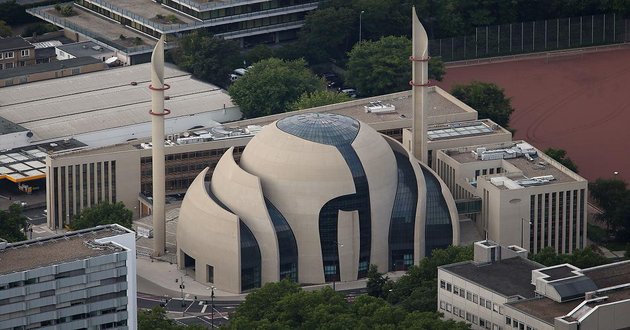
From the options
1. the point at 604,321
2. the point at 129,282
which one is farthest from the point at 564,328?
the point at 129,282

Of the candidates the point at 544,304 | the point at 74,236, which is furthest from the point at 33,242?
the point at 544,304

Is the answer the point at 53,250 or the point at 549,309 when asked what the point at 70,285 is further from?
the point at 549,309

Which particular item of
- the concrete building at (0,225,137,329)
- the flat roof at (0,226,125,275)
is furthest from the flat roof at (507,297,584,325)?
the flat roof at (0,226,125,275)

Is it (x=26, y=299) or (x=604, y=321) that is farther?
(x=604, y=321)

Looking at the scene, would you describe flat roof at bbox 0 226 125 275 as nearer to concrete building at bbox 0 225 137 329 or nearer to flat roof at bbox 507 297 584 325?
concrete building at bbox 0 225 137 329

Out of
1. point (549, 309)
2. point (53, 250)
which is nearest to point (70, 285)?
point (53, 250)

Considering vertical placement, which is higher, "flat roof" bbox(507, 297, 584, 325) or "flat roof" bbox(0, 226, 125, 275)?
"flat roof" bbox(0, 226, 125, 275)

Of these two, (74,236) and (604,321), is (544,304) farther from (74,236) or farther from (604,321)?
(74,236)

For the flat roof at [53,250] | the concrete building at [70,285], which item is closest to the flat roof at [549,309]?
the concrete building at [70,285]
